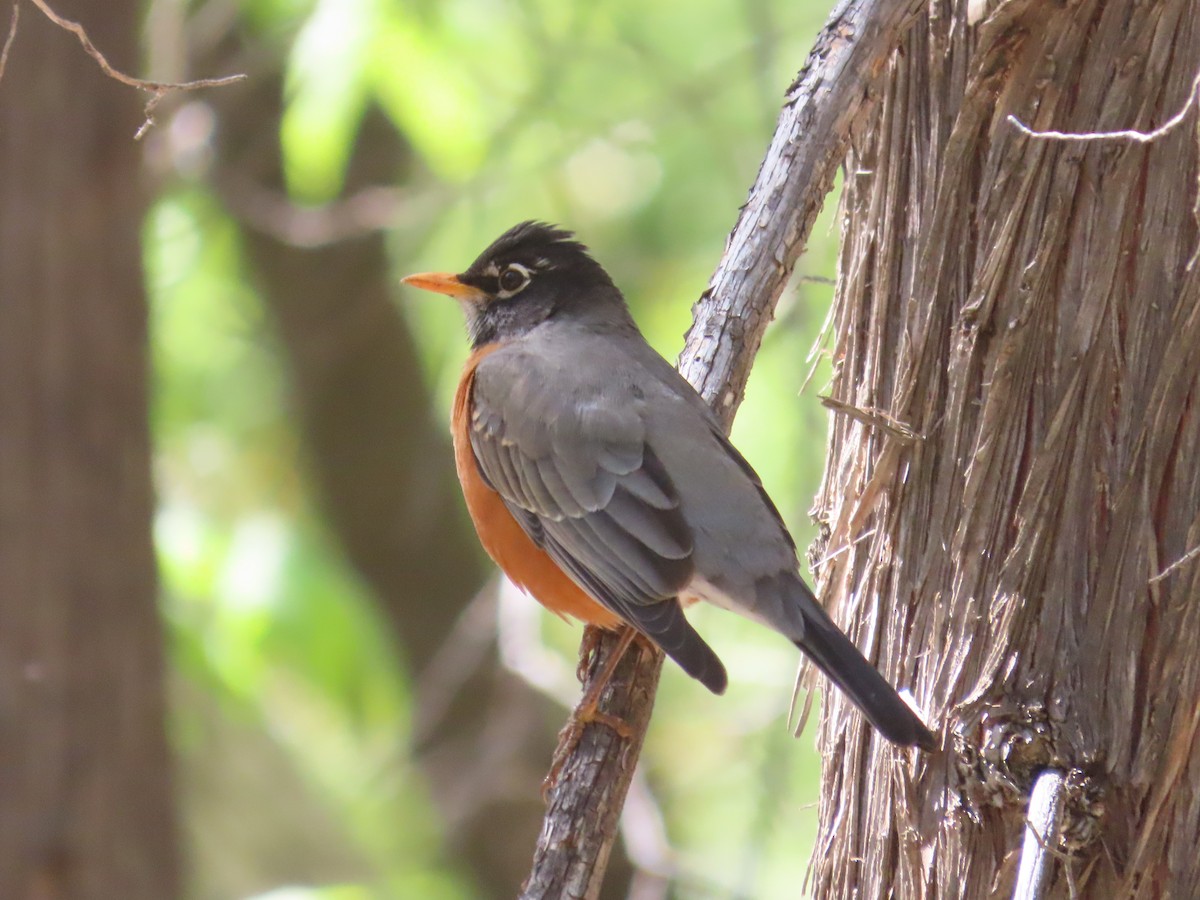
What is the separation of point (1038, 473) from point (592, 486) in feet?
3.94

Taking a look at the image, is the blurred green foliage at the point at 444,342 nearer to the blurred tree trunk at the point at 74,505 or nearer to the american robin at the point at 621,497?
the blurred tree trunk at the point at 74,505

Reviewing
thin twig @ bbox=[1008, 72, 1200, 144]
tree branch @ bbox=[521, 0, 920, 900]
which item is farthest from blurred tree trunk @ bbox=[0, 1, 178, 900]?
thin twig @ bbox=[1008, 72, 1200, 144]

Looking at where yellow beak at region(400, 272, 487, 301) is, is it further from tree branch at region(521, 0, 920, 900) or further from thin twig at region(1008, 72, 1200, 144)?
thin twig at region(1008, 72, 1200, 144)

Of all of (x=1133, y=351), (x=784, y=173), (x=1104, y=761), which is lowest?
(x=1104, y=761)

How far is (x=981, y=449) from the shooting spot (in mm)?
2469

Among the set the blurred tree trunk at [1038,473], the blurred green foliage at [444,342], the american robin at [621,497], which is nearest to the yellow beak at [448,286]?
the american robin at [621,497]

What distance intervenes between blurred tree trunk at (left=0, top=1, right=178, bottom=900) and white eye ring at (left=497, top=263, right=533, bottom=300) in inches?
43.2

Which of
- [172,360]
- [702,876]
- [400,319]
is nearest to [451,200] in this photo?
[400,319]

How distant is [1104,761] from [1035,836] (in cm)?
22

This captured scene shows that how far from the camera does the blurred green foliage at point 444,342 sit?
4.83 m

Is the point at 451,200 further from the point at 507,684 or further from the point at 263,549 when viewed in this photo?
the point at 507,684

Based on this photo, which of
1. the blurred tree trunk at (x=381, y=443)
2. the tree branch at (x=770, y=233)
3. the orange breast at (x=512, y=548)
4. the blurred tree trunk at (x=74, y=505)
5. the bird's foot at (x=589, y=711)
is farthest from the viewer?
the blurred tree trunk at (x=381, y=443)

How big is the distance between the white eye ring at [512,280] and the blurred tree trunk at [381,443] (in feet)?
9.01

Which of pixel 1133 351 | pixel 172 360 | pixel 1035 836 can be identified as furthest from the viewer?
pixel 172 360
